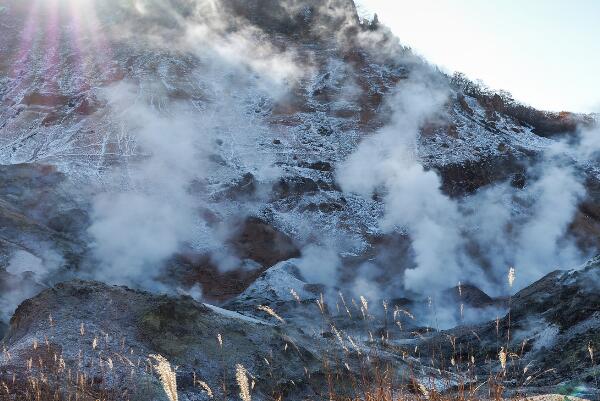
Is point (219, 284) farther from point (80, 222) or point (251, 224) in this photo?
point (80, 222)

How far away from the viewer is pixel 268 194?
2234cm

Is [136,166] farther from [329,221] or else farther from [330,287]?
[330,287]

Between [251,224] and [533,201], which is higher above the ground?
[533,201]

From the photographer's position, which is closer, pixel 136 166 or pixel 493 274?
pixel 493 274

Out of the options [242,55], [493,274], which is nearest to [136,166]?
[242,55]

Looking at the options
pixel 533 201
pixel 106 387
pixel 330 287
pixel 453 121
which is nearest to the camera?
pixel 106 387

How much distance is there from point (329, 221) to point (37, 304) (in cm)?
1467

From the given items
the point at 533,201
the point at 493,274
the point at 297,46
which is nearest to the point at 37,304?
the point at 493,274

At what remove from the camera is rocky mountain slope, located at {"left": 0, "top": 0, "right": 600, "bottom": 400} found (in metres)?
8.34

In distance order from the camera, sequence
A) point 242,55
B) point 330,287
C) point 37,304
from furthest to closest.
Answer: point 242,55
point 330,287
point 37,304

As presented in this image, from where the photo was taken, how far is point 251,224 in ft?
68.1

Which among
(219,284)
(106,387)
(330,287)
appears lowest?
(219,284)

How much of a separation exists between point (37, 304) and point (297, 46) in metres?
28.8

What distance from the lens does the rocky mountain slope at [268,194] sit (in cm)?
834
